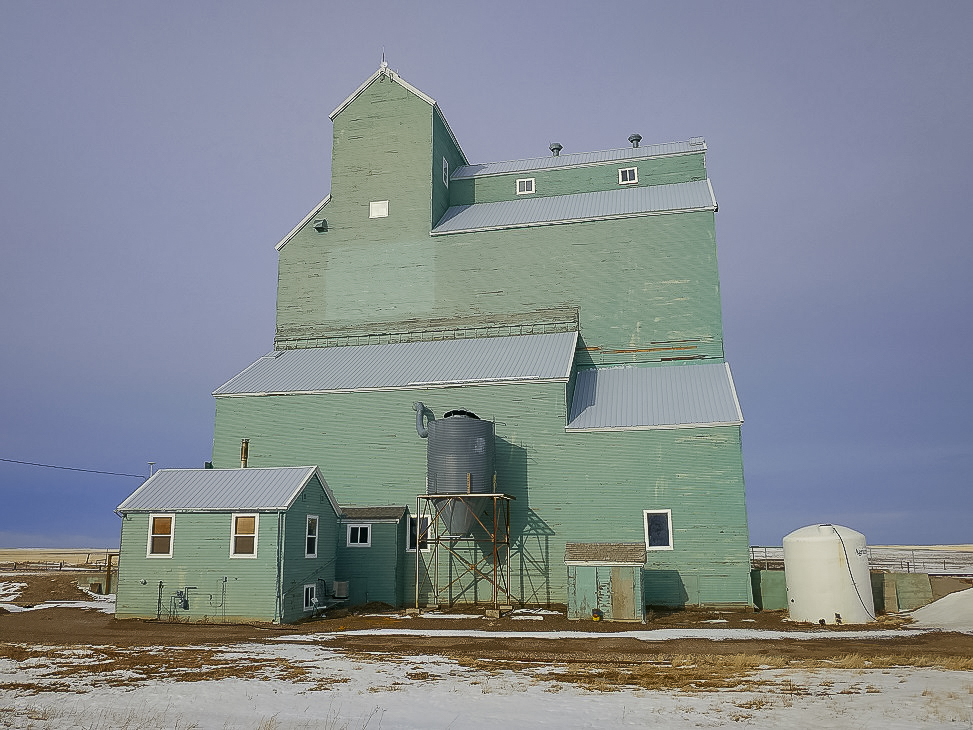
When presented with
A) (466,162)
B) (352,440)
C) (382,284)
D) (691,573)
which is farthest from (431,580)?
(466,162)

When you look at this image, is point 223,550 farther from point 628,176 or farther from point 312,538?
point 628,176

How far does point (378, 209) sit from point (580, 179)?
1078 centimetres

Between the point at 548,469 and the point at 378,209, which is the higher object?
the point at 378,209

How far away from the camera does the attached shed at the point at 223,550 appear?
82.3 ft

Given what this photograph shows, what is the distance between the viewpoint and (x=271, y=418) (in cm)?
3344

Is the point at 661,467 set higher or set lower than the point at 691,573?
higher

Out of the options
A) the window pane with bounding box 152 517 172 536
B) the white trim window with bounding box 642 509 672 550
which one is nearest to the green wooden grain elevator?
the white trim window with bounding box 642 509 672 550

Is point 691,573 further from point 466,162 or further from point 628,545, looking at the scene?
point 466,162

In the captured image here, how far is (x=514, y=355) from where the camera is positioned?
1320 inches

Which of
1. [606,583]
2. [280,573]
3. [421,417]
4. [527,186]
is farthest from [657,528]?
[527,186]

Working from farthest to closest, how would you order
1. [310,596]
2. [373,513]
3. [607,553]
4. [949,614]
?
[373,513] → [310,596] → [607,553] → [949,614]

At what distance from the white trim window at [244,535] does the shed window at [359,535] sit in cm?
512

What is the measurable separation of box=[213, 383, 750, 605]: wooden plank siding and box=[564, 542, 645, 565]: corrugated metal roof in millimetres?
2428

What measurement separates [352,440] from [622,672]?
768 inches
